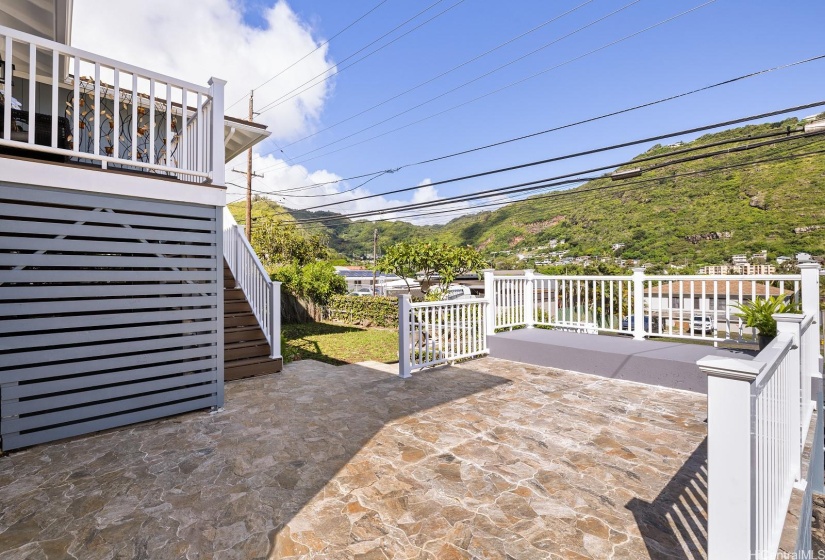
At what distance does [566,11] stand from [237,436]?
977cm

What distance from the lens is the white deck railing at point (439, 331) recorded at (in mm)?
5090

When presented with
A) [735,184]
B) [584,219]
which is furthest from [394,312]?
[735,184]

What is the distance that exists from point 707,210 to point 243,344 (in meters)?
25.3

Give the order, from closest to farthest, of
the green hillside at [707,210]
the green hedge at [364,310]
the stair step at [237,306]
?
the stair step at [237,306]
the green hedge at [364,310]
the green hillside at [707,210]

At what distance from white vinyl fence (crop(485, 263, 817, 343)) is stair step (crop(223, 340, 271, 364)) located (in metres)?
3.57

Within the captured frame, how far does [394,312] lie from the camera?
1341cm

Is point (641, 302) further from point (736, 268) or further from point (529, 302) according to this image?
point (736, 268)

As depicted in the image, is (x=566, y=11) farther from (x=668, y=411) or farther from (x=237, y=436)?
(x=237, y=436)

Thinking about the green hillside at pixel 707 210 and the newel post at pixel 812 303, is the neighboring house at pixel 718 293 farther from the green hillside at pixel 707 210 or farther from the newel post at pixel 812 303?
the green hillside at pixel 707 210

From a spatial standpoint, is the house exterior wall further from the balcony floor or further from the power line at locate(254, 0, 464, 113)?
the power line at locate(254, 0, 464, 113)

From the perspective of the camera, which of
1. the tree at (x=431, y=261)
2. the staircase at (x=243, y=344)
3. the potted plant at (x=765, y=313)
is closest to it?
the potted plant at (x=765, y=313)

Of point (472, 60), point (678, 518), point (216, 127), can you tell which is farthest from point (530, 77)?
point (678, 518)

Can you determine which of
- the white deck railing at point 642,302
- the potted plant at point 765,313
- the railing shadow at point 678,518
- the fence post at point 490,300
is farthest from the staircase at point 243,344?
the potted plant at point 765,313

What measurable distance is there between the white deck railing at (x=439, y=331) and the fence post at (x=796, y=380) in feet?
11.4
